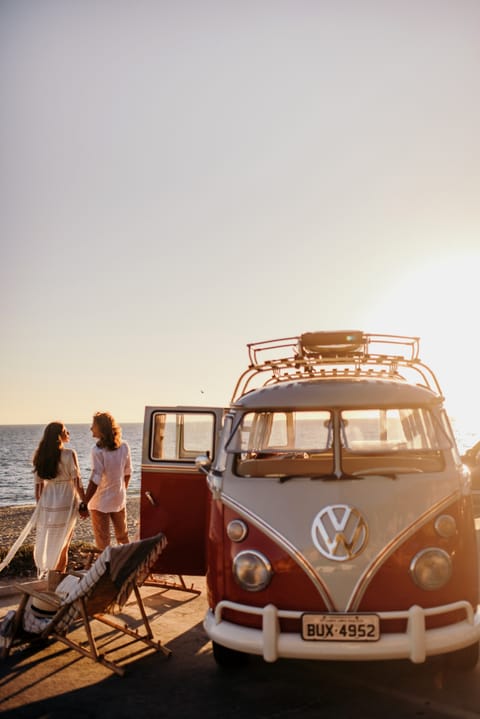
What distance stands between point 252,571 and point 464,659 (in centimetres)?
183

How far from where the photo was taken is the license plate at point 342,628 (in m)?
4.68

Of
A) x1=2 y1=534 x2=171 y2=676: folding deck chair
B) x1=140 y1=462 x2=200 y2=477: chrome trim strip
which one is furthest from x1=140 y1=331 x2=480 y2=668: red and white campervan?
x1=140 y1=462 x2=200 y2=477: chrome trim strip

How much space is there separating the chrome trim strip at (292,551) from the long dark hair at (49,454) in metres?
3.10

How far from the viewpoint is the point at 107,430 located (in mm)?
8047

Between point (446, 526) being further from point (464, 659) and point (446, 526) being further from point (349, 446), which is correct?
point (349, 446)

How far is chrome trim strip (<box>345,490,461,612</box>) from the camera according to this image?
4.77 meters

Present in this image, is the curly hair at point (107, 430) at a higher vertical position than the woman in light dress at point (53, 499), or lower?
higher

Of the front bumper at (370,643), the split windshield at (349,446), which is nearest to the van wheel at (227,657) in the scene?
the front bumper at (370,643)

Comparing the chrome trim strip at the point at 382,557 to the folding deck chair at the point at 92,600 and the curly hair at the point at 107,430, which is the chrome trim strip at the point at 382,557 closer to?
the folding deck chair at the point at 92,600

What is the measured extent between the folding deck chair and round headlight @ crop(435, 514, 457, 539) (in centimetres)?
232

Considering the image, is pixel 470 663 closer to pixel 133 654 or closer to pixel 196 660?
pixel 196 660

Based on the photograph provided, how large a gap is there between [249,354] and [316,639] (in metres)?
3.28

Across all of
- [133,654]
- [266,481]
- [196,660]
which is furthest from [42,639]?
[266,481]

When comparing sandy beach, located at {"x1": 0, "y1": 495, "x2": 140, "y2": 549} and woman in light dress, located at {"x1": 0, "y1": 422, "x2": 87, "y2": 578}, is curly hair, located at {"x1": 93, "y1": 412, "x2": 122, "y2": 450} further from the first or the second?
sandy beach, located at {"x1": 0, "y1": 495, "x2": 140, "y2": 549}
